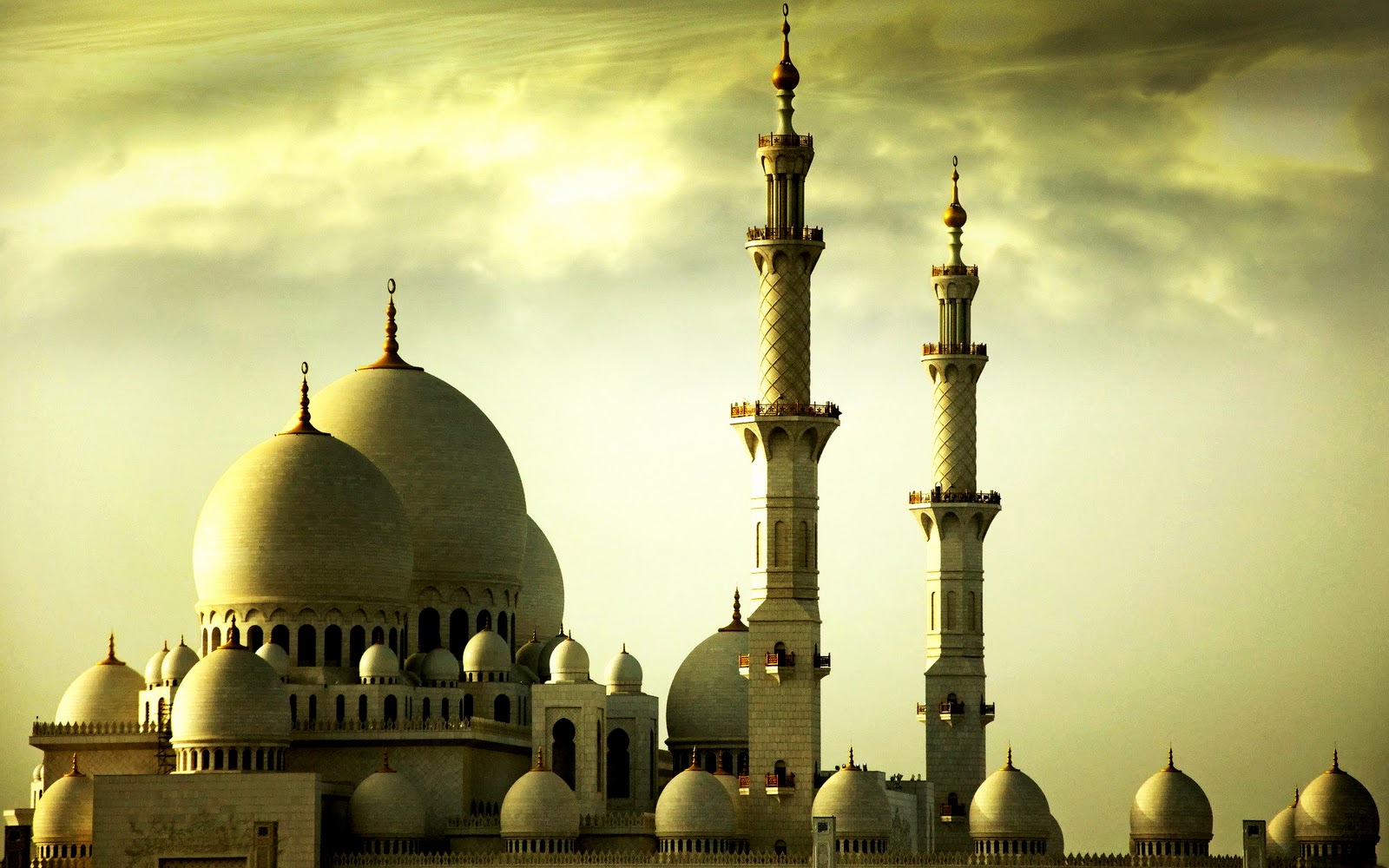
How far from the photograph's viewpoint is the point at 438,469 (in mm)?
78125

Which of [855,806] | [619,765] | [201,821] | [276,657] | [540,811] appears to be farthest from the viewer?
[619,765]

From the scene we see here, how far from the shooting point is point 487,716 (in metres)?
74.5

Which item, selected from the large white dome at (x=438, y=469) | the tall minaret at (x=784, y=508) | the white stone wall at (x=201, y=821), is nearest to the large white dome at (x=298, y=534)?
the large white dome at (x=438, y=469)

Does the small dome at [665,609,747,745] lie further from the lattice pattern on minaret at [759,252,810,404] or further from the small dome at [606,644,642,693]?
the lattice pattern on minaret at [759,252,810,404]

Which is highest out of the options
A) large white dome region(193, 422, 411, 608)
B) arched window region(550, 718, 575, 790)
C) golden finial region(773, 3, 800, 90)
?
golden finial region(773, 3, 800, 90)

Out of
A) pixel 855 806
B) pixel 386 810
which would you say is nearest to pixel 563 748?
pixel 386 810

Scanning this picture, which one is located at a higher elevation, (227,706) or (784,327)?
(784,327)

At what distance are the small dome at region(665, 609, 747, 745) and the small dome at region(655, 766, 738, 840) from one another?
8750mm

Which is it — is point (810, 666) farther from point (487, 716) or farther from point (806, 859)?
point (487, 716)

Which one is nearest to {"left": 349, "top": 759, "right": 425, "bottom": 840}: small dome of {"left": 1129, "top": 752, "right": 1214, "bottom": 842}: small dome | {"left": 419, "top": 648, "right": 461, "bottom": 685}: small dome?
{"left": 419, "top": 648, "right": 461, "bottom": 685}: small dome

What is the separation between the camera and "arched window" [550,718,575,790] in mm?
72875

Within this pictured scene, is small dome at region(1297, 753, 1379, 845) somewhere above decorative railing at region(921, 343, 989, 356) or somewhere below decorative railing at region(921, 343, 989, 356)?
below

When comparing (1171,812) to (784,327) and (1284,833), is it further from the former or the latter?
(784,327)

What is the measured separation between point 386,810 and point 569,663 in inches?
248
